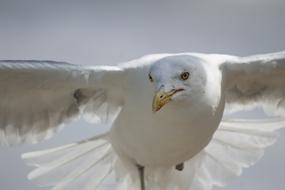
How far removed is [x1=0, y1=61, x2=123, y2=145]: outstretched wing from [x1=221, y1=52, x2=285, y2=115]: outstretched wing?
825 mm

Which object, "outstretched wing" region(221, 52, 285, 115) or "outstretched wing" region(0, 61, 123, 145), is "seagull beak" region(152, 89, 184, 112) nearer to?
"outstretched wing" region(0, 61, 123, 145)

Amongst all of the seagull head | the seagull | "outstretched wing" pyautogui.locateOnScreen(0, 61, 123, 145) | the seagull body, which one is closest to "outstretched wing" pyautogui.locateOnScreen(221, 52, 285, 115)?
the seagull

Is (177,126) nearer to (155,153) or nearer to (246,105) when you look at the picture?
(155,153)

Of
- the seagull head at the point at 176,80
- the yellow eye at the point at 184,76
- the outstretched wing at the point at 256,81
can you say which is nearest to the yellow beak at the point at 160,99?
the seagull head at the point at 176,80

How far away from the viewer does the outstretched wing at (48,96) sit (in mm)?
6379

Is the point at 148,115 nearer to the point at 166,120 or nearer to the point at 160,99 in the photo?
the point at 166,120

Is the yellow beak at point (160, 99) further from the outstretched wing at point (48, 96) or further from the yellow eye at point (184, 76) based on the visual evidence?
the outstretched wing at point (48, 96)

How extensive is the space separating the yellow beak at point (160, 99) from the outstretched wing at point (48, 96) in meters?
0.75

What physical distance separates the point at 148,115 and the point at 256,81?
1225 mm

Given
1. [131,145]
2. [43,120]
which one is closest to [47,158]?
[43,120]

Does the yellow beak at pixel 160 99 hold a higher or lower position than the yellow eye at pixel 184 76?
lower

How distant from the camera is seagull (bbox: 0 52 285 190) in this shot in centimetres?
599

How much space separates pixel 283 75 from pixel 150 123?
1355 mm

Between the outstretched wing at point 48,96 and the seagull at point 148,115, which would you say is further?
the outstretched wing at point 48,96
